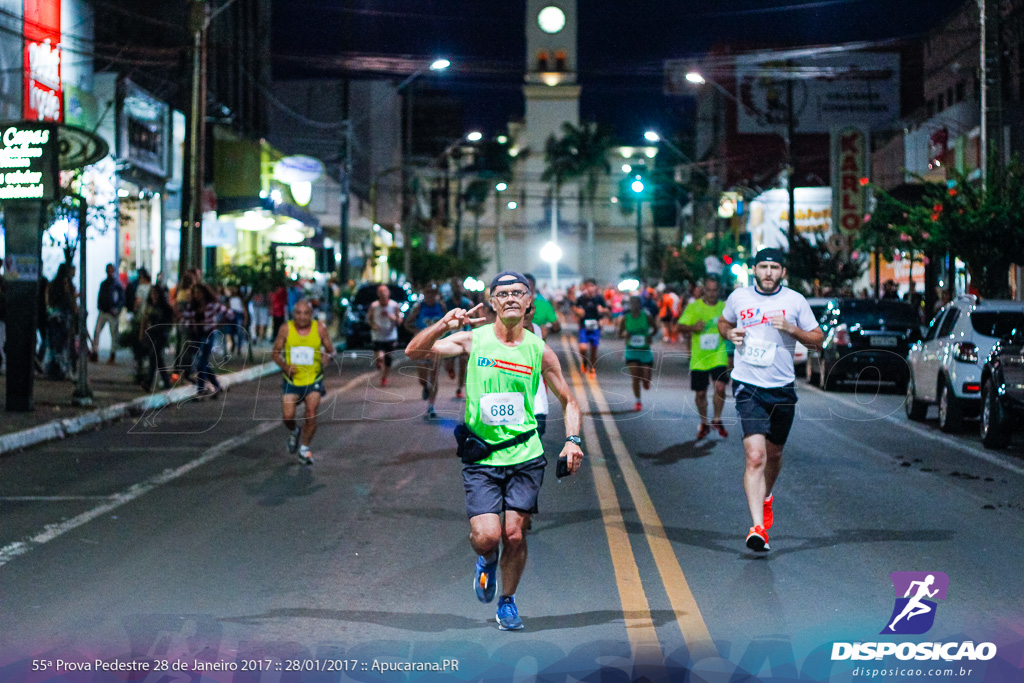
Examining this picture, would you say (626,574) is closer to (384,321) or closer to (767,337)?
(767,337)

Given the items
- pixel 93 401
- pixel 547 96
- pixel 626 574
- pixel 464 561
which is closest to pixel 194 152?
pixel 93 401

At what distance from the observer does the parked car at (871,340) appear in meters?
22.8

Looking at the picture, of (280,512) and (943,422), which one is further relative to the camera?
(943,422)

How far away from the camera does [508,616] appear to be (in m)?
6.39

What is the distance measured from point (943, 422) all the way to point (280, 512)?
9614 millimetres

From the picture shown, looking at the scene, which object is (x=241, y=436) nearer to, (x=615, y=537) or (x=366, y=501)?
(x=366, y=501)

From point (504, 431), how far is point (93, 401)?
520 inches

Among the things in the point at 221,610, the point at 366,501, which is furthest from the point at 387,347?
→ the point at 221,610

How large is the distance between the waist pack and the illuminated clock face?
294ft

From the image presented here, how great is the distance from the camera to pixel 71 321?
827 inches

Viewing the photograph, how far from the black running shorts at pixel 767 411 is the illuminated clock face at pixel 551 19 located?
8742cm

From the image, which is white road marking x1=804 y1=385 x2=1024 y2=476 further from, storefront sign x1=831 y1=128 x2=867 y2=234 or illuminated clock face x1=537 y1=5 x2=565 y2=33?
illuminated clock face x1=537 y1=5 x2=565 y2=33

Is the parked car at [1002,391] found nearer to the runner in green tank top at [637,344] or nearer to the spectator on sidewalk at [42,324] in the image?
the runner in green tank top at [637,344]

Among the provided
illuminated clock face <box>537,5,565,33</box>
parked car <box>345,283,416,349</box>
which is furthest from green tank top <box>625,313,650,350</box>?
illuminated clock face <box>537,5,565,33</box>
